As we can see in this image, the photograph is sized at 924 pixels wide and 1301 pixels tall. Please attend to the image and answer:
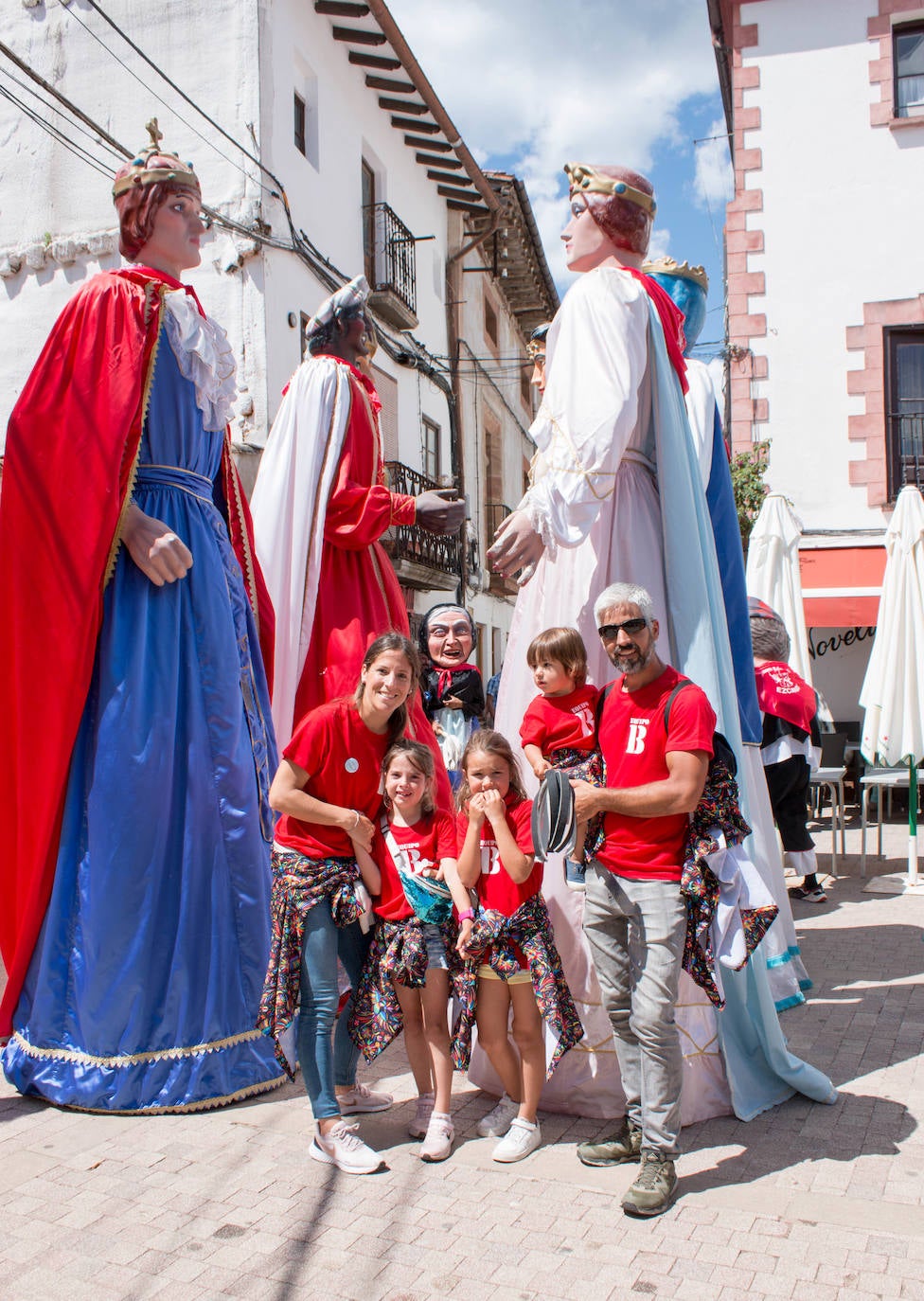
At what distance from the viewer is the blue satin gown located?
336cm

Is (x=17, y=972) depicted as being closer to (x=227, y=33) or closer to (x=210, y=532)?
(x=210, y=532)

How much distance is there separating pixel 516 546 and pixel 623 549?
1.16ft

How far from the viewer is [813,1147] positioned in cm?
304

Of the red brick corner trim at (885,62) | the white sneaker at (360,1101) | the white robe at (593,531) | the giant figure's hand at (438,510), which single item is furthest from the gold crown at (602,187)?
the red brick corner trim at (885,62)

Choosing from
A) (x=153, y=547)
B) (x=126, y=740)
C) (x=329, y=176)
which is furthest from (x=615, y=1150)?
(x=329, y=176)

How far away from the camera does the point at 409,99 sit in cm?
1578

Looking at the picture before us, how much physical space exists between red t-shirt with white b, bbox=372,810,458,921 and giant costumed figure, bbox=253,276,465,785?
0.86 meters

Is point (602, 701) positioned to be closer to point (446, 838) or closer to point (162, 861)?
point (446, 838)

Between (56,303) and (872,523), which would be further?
(56,303)

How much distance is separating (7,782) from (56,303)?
10396 millimetres

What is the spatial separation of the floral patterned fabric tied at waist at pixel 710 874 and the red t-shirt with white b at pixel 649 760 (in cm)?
4

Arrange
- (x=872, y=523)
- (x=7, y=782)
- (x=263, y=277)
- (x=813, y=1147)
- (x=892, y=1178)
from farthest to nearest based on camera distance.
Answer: (x=263, y=277) → (x=872, y=523) → (x=7, y=782) → (x=813, y=1147) → (x=892, y=1178)

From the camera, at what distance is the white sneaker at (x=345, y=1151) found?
9.55 feet

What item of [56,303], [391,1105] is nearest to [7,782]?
Result: [391,1105]
